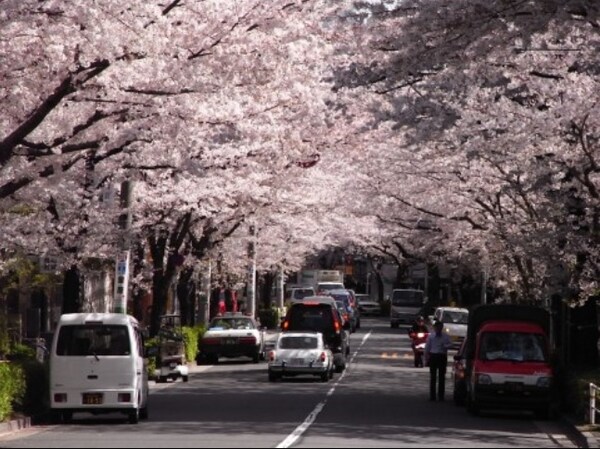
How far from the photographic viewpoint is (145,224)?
39.2 m

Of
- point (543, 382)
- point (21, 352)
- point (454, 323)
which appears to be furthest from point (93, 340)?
point (454, 323)

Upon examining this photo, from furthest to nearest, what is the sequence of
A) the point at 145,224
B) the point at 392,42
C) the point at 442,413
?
the point at 145,224, the point at 442,413, the point at 392,42

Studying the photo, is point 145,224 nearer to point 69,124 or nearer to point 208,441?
point 69,124

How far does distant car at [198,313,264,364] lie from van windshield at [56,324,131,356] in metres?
22.6

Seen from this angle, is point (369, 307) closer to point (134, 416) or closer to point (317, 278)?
point (317, 278)

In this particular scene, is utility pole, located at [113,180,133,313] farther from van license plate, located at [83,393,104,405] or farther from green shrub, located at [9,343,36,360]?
van license plate, located at [83,393,104,405]

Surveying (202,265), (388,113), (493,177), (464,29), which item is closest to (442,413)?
(388,113)

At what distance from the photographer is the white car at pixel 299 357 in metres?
37.6

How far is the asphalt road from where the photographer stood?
20.1 m

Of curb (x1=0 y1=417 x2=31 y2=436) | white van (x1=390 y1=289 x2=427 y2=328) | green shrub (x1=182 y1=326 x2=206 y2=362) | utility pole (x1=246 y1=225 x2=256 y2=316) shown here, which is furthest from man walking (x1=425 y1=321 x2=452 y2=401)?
white van (x1=390 y1=289 x2=427 y2=328)

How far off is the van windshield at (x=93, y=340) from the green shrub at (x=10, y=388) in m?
0.77

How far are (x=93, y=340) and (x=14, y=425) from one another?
2.14 m

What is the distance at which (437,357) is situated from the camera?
31172 millimetres

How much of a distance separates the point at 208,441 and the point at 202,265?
101 ft
